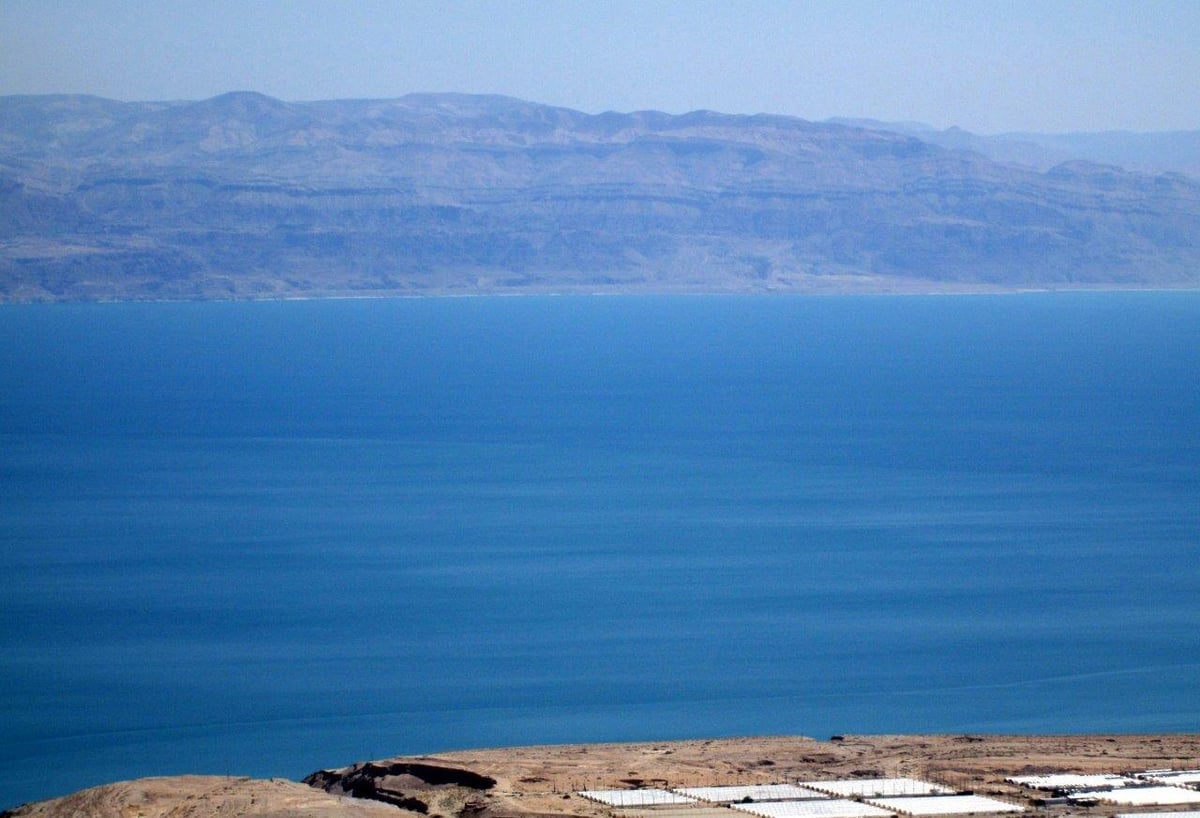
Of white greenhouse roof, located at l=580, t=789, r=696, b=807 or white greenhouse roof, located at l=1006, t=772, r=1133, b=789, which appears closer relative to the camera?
white greenhouse roof, located at l=580, t=789, r=696, b=807

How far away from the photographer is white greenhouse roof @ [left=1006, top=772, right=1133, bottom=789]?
78.5ft

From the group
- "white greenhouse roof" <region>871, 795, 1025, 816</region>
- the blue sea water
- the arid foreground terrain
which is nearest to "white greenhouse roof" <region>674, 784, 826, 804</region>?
the arid foreground terrain

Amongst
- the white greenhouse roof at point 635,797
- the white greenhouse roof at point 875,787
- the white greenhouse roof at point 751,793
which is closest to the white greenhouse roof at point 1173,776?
the white greenhouse roof at point 875,787

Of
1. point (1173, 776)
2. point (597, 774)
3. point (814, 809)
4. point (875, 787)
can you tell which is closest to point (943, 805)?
point (875, 787)

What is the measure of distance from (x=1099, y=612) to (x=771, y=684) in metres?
10.5

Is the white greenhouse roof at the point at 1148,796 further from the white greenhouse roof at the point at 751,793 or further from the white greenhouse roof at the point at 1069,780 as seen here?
the white greenhouse roof at the point at 751,793

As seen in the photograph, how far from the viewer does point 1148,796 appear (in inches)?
912

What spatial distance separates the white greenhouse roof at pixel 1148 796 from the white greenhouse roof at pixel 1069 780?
1.19ft

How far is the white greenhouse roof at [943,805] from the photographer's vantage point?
73.5ft

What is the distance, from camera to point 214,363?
134000 mm

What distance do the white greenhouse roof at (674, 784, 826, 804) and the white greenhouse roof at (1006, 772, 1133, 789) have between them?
2877 mm

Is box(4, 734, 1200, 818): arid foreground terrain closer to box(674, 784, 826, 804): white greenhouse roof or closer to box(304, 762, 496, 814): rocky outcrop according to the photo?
box(304, 762, 496, 814): rocky outcrop

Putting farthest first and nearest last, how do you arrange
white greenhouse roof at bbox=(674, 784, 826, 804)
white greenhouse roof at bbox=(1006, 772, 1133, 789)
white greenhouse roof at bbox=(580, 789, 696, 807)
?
white greenhouse roof at bbox=(1006, 772, 1133, 789)
white greenhouse roof at bbox=(674, 784, 826, 804)
white greenhouse roof at bbox=(580, 789, 696, 807)

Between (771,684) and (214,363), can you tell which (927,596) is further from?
(214,363)
